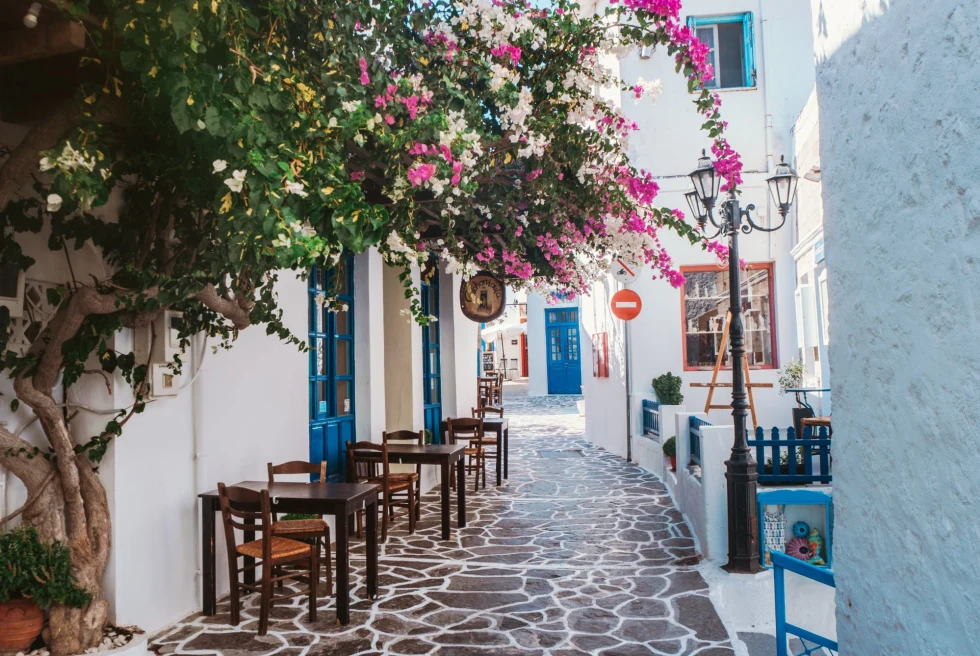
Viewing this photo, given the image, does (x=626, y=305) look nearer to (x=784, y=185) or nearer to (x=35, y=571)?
(x=784, y=185)

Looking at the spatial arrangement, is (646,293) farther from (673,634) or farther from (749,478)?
(673,634)

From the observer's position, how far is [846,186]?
2.31m

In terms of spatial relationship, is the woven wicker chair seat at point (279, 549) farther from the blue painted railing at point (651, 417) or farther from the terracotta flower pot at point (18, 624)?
the blue painted railing at point (651, 417)

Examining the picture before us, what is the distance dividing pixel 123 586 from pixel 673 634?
3.43m

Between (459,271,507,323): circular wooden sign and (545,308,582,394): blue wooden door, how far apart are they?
1809cm

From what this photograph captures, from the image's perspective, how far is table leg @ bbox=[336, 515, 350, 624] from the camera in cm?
483

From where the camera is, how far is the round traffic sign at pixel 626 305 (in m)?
11.5

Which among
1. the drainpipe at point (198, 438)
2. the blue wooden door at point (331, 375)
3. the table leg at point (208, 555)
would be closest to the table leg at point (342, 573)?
the table leg at point (208, 555)

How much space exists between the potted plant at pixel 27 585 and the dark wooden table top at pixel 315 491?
1.22m

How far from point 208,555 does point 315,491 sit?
2.72 ft

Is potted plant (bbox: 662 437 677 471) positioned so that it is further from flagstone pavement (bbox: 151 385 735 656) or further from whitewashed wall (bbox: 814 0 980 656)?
whitewashed wall (bbox: 814 0 980 656)

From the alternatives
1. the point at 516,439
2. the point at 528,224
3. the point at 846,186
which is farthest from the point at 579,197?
the point at 516,439

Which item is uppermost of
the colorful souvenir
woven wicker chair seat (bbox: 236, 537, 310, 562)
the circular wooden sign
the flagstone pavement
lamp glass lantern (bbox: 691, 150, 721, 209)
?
lamp glass lantern (bbox: 691, 150, 721, 209)

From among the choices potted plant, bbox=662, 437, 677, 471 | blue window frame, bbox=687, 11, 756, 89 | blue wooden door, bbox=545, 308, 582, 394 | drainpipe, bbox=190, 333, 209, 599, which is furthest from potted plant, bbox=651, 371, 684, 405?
blue wooden door, bbox=545, 308, 582, 394
